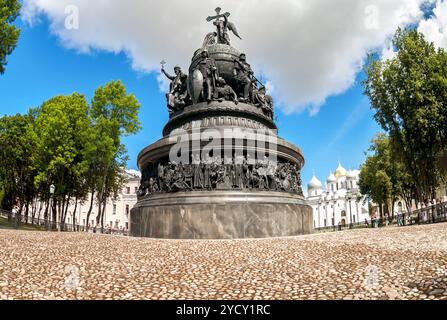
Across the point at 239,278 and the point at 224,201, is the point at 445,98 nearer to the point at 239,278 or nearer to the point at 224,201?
the point at 224,201

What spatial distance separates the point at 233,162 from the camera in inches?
650

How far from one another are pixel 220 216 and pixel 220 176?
1.98 meters

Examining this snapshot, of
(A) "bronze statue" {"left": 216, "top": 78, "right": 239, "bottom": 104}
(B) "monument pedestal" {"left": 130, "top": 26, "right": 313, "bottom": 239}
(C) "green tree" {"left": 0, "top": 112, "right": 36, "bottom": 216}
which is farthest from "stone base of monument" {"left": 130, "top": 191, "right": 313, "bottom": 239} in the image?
(C) "green tree" {"left": 0, "top": 112, "right": 36, "bottom": 216}

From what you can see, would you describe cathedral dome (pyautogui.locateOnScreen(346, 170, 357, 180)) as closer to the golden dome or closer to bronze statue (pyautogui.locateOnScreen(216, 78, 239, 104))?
the golden dome

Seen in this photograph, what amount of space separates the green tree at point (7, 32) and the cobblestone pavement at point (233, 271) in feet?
39.9

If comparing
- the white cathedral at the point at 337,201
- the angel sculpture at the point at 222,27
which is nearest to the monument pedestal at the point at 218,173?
the angel sculpture at the point at 222,27

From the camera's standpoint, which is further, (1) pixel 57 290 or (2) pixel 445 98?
(2) pixel 445 98

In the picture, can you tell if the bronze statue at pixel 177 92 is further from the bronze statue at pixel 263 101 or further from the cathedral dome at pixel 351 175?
the cathedral dome at pixel 351 175

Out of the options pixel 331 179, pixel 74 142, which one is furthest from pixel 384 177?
pixel 331 179

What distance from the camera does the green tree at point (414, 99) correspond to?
24234 mm
